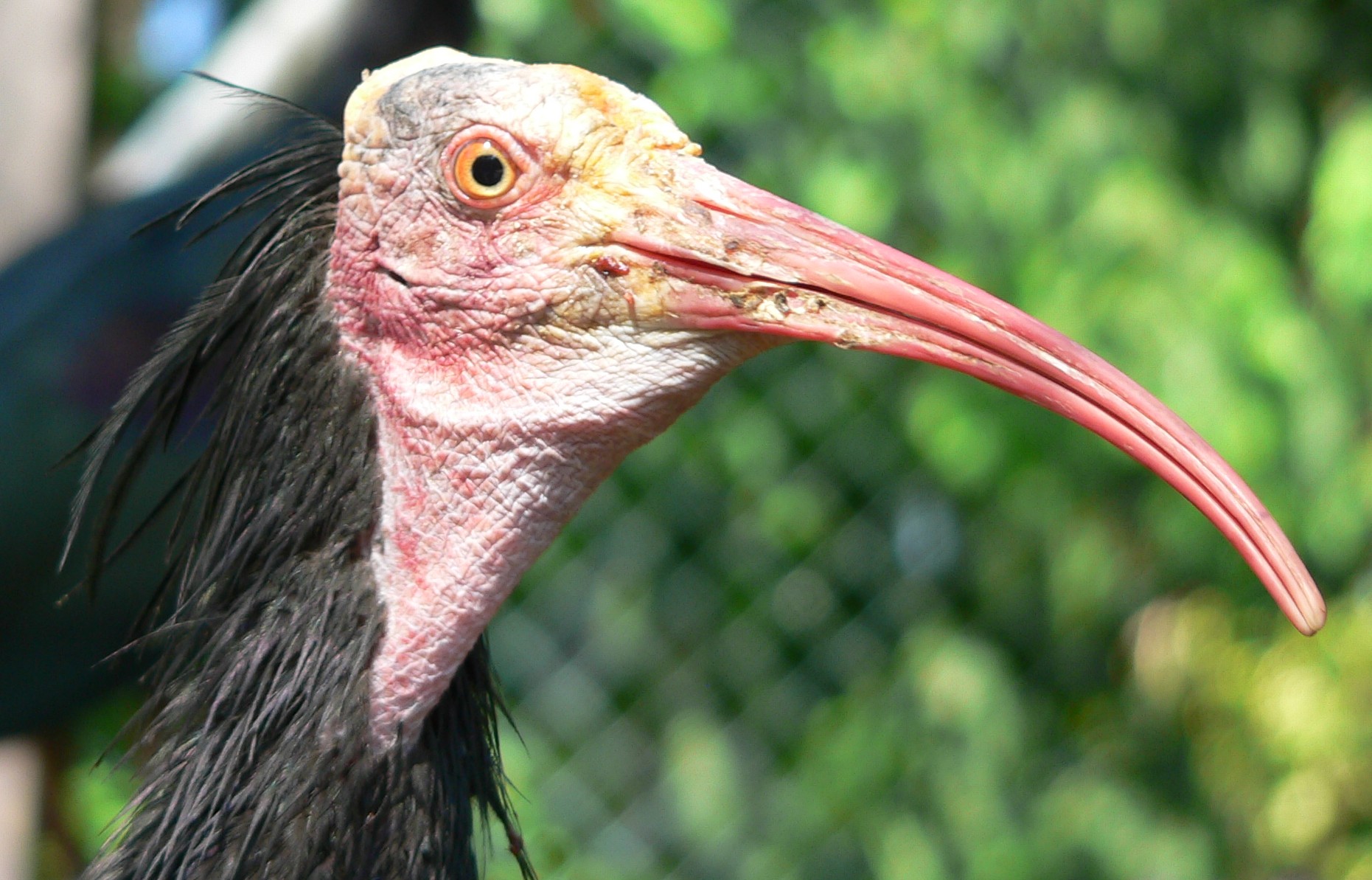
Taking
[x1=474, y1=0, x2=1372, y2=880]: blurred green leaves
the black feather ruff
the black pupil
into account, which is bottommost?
[x1=474, y1=0, x2=1372, y2=880]: blurred green leaves

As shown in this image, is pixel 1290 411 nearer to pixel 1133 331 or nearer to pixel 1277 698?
pixel 1133 331

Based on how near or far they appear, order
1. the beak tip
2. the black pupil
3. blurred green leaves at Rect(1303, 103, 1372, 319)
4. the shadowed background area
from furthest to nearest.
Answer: the shadowed background area, blurred green leaves at Rect(1303, 103, 1372, 319), the black pupil, the beak tip

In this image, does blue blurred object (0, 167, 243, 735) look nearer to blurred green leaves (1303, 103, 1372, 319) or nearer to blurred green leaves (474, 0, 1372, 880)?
blurred green leaves (474, 0, 1372, 880)

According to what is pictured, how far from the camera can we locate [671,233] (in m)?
1.46

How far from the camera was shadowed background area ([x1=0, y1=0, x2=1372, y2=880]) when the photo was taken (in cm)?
290

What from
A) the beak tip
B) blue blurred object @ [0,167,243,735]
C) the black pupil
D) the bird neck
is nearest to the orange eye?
the black pupil

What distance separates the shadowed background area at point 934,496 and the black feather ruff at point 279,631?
130 cm

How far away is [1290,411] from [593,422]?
78.7 inches

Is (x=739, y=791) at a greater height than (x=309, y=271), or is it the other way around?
(x=309, y=271)

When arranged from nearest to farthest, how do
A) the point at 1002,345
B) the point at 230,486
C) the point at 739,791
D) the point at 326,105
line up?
the point at 1002,345
the point at 230,486
the point at 326,105
the point at 739,791

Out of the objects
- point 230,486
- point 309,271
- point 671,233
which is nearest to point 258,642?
point 230,486

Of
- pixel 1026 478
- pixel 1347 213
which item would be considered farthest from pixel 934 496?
pixel 1347 213

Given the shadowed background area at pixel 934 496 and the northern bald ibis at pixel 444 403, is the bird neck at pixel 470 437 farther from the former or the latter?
the shadowed background area at pixel 934 496

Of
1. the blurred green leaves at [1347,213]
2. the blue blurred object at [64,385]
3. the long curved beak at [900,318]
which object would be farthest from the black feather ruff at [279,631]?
the blurred green leaves at [1347,213]
